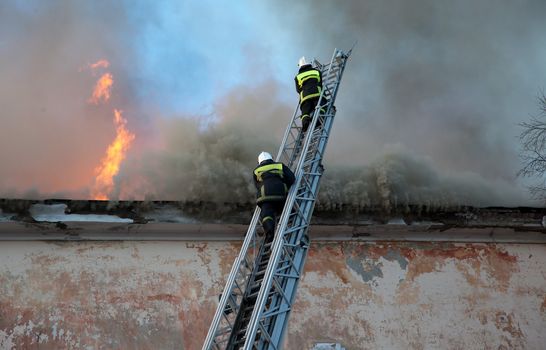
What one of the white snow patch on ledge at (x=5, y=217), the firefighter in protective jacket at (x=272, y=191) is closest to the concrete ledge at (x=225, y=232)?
the white snow patch on ledge at (x=5, y=217)

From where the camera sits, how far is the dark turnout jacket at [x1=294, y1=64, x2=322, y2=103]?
6.85m

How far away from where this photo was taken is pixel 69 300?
855 centimetres

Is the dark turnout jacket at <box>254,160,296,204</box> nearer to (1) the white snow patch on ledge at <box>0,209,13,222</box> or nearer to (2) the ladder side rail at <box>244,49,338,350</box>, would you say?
(2) the ladder side rail at <box>244,49,338,350</box>

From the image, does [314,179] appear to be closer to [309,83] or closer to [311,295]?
[309,83]

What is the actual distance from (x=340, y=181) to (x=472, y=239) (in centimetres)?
276

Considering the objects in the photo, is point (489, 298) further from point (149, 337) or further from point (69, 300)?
→ point (69, 300)

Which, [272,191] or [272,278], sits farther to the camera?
[272,191]

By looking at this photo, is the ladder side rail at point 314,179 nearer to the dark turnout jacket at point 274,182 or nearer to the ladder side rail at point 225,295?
the dark turnout jacket at point 274,182

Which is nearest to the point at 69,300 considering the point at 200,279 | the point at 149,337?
the point at 149,337

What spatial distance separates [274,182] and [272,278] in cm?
112

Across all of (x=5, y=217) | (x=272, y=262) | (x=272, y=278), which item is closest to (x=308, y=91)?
(x=272, y=262)

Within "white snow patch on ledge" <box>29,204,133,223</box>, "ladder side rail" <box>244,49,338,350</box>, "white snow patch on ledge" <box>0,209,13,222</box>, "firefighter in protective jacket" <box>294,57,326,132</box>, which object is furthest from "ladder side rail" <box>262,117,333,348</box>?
"white snow patch on ledge" <box>0,209,13,222</box>

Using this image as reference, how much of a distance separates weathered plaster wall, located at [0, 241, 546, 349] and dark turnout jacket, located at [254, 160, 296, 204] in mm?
Result: 4019

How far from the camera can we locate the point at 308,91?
689 centimetres
